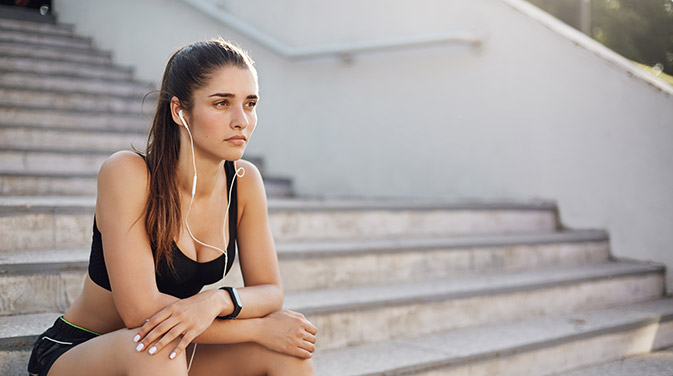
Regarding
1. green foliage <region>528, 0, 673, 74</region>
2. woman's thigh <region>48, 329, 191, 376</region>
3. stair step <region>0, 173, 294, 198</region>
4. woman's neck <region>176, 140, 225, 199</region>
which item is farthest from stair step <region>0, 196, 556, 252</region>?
green foliage <region>528, 0, 673, 74</region>

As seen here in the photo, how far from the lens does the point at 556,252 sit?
339 cm

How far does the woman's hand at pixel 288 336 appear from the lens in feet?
5.54

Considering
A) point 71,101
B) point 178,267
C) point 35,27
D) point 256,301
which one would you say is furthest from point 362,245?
point 35,27

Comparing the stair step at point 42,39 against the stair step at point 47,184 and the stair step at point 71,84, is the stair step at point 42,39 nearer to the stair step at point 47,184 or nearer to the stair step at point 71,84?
the stair step at point 71,84

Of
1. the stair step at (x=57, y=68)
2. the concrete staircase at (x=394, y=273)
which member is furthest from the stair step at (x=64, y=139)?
the stair step at (x=57, y=68)

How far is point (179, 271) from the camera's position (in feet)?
5.72

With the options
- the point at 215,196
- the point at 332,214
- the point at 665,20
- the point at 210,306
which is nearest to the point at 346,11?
the point at 332,214

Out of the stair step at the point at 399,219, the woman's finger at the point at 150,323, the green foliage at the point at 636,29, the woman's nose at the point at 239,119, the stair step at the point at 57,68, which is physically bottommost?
the woman's finger at the point at 150,323

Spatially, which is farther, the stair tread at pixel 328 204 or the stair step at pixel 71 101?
the stair step at pixel 71 101

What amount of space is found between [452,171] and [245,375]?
2.52 meters

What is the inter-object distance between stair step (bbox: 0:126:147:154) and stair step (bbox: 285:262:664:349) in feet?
5.13

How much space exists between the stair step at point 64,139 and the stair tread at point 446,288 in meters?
1.47

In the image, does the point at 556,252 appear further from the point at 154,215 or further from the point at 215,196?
the point at 154,215

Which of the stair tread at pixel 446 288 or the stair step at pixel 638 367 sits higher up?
the stair tread at pixel 446 288
